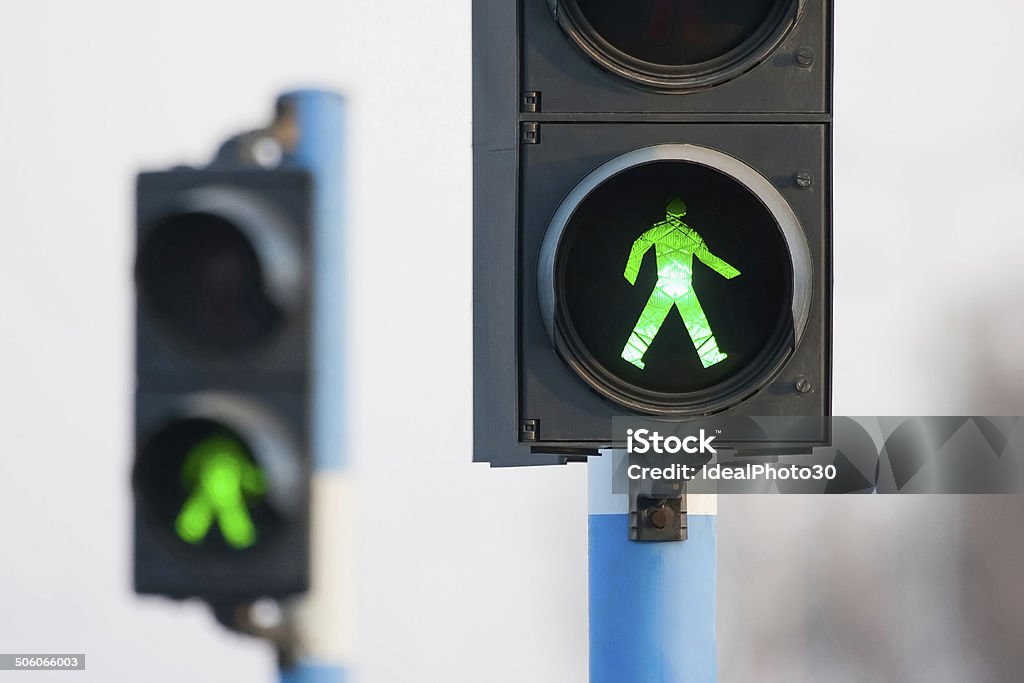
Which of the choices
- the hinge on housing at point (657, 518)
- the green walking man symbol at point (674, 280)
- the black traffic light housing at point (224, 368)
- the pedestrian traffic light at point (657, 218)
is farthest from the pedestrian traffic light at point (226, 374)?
the hinge on housing at point (657, 518)

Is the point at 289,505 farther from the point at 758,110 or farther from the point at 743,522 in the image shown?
the point at 743,522

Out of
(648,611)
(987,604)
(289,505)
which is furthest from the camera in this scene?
(987,604)

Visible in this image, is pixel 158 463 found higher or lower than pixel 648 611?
higher

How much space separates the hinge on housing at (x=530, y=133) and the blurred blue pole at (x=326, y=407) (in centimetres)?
24

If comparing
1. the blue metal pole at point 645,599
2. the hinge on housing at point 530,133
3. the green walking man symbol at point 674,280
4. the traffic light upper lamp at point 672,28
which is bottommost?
the blue metal pole at point 645,599

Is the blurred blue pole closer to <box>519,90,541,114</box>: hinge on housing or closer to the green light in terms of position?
the green light

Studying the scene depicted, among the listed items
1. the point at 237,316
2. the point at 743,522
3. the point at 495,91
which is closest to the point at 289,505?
the point at 237,316

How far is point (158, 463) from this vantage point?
1.77 metres

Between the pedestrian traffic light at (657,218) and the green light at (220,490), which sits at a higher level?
the pedestrian traffic light at (657,218)

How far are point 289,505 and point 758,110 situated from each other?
2.72 ft

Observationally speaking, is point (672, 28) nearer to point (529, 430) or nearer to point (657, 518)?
point (529, 430)

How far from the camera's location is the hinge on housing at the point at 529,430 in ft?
5.98

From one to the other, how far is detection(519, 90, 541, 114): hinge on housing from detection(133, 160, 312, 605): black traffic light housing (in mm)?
317

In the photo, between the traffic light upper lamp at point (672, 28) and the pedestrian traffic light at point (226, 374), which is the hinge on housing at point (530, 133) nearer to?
the traffic light upper lamp at point (672, 28)
